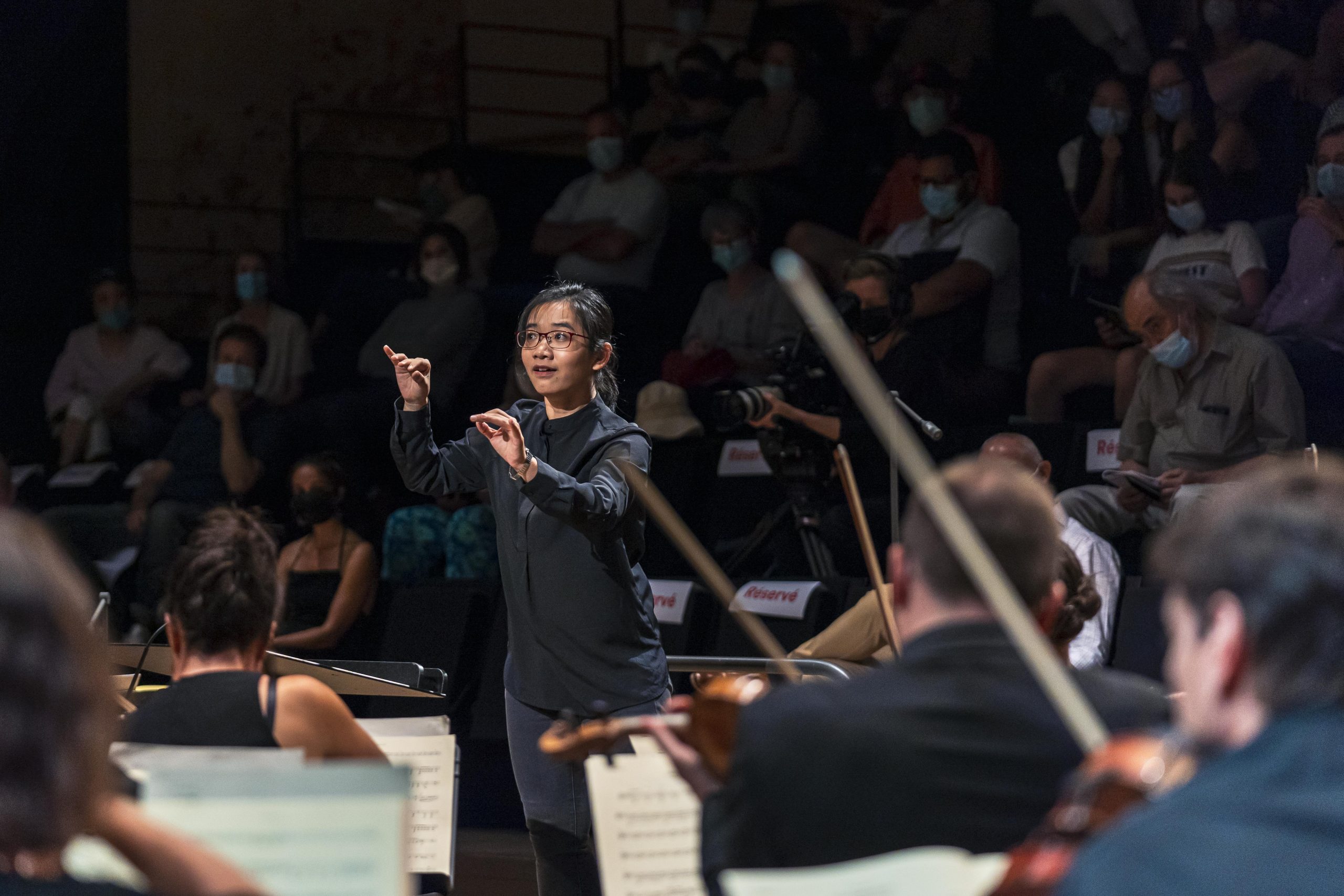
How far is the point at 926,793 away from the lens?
135cm

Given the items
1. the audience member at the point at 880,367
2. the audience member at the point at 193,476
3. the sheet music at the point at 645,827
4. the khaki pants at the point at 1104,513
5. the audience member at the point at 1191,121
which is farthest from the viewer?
the audience member at the point at 193,476

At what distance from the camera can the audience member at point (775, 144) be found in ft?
21.1

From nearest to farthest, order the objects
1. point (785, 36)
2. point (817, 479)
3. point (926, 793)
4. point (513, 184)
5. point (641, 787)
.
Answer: point (926, 793), point (641, 787), point (817, 479), point (785, 36), point (513, 184)

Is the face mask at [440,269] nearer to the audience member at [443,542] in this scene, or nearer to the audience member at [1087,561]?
the audience member at [443,542]

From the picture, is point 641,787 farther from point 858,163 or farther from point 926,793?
point 858,163

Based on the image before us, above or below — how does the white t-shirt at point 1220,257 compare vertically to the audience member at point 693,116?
below

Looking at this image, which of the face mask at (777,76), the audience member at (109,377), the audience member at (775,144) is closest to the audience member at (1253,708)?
the audience member at (775,144)

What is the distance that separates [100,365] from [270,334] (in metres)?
0.89

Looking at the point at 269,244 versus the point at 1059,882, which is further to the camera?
the point at 269,244

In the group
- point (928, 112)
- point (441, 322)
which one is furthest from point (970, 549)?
Result: point (441, 322)

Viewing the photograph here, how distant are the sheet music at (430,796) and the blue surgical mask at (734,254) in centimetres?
383

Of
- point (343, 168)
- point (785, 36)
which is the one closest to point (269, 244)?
point (343, 168)

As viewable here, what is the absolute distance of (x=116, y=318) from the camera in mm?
7172

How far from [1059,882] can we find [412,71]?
8.92 metres
